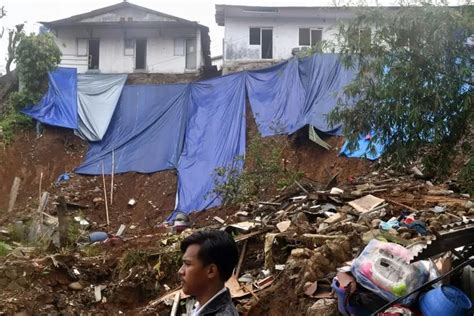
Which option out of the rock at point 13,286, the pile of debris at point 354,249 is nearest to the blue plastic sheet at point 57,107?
the pile of debris at point 354,249

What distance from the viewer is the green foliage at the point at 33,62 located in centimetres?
1706

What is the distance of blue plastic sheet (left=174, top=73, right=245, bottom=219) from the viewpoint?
14078 millimetres

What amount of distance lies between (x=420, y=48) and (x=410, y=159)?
1.35 m

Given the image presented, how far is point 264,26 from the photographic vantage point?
805 inches

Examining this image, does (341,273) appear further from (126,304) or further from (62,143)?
(62,143)

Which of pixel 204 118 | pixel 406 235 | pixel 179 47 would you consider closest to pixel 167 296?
pixel 406 235

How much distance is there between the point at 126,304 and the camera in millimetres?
7430

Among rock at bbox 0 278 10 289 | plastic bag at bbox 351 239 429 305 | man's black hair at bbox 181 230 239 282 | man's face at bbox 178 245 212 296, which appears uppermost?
man's black hair at bbox 181 230 239 282

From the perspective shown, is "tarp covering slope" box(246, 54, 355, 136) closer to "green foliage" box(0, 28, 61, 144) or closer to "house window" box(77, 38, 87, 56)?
"green foliage" box(0, 28, 61, 144)

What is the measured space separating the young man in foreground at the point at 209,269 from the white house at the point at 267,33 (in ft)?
60.7

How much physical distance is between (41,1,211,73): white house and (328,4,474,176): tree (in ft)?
53.6

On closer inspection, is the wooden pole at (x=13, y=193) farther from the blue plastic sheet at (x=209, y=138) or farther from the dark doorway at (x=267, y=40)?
the dark doorway at (x=267, y=40)

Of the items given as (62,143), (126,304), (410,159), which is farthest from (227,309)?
(62,143)

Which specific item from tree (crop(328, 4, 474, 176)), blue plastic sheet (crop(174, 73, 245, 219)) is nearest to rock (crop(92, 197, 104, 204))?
blue plastic sheet (crop(174, 73, 245, 219))
